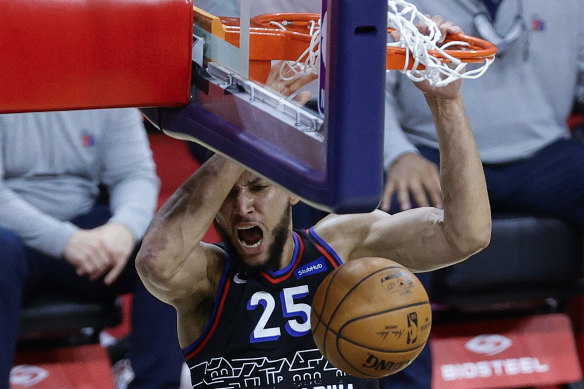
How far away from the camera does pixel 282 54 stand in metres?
1.79

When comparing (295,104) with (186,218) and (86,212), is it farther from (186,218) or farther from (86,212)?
(86,212)

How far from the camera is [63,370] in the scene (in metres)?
3.29

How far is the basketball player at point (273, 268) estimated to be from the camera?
7.71 feet

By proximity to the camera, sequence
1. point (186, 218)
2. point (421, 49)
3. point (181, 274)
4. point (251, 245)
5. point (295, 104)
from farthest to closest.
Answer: point (251, 245), point (181, 274), point (186, 218), point (421, 49), point (295, 104)

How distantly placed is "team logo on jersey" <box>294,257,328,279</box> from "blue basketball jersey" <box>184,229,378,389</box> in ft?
0.11

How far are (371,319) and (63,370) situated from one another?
5.21 ft

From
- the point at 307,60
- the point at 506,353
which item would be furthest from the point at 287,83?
the point at 506,353

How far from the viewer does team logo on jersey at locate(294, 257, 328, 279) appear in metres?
2.56

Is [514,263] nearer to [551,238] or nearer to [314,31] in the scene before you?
[551,238]

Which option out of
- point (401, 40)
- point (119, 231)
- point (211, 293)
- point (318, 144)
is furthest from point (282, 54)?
point (119, 231)

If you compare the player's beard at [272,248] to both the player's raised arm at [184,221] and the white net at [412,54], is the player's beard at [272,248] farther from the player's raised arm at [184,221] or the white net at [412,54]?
the white net at [412,54]

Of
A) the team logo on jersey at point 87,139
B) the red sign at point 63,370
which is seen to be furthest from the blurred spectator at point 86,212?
the red sign at point 63,370

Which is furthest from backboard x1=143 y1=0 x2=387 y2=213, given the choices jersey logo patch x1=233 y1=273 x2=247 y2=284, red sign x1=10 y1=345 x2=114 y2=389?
red sign x1=10 y1=345 x2=114 y2=389

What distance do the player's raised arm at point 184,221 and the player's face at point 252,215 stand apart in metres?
0.16
